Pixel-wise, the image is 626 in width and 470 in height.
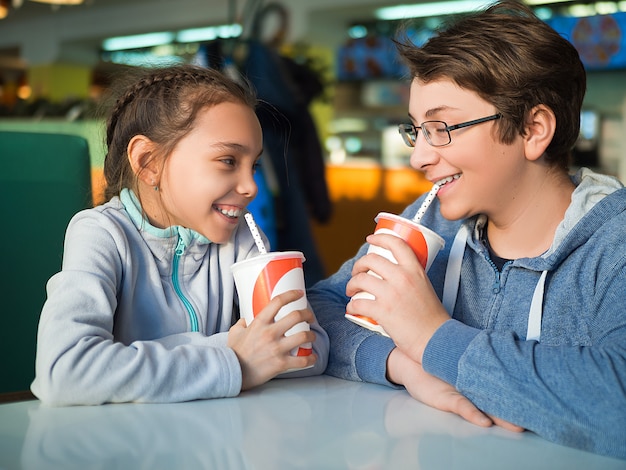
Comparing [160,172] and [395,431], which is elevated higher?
[160,172]

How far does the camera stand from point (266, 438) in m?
0.87

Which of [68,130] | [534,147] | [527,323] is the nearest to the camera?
[527,323]


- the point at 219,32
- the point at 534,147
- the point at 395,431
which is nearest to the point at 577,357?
the point at 395,431

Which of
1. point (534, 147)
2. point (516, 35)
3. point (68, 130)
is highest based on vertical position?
point (516, 35)

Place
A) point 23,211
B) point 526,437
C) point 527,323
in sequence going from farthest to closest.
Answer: point 23,211 → point 527,323 → point 526,437

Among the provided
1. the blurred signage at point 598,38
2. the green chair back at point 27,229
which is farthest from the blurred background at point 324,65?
the green chair back at point 27,229

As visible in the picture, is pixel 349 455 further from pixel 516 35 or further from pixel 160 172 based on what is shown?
pixel 516 35

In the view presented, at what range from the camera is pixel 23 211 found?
1484 mm

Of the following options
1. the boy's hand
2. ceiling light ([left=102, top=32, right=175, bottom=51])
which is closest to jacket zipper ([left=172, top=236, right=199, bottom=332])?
the boy's hand

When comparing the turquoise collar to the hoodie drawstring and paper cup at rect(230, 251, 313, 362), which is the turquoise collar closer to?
paper cup at rect(230, 251, 313, 362)

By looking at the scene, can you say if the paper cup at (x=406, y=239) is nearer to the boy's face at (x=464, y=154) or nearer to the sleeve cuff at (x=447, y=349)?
the sleeve cuff at (x=447, y=349)

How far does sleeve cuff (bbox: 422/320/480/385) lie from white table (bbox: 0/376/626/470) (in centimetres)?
5

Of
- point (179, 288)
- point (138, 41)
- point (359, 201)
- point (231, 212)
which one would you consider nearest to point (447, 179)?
point (231, 212)

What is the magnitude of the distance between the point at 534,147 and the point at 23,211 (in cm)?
99
